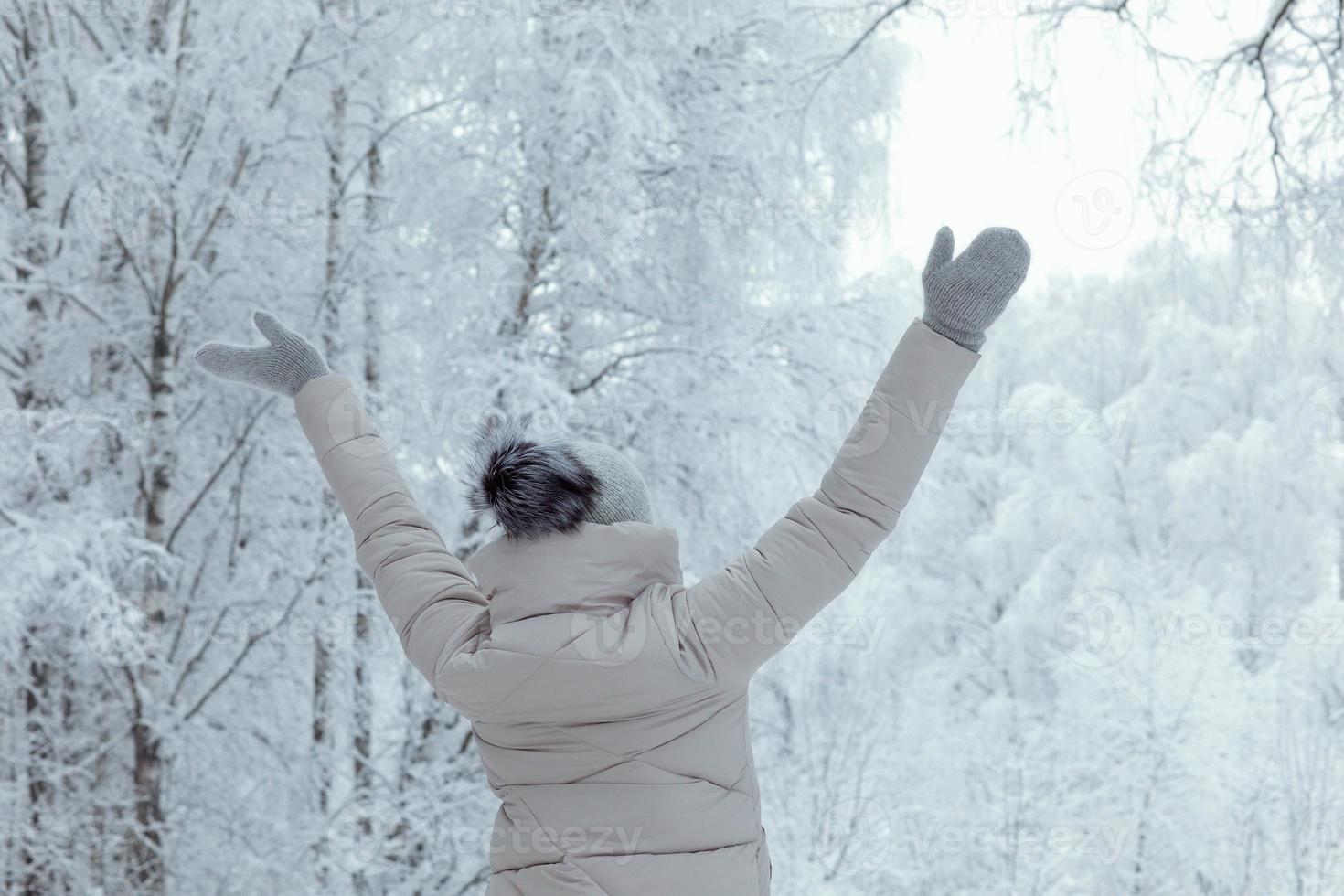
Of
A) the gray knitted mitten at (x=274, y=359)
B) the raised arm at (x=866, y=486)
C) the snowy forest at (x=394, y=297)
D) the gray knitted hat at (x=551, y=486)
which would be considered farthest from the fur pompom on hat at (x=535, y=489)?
the snowy forest at (x=394, y=297)

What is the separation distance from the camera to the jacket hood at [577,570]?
94 cm

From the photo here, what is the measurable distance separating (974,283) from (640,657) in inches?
15.8

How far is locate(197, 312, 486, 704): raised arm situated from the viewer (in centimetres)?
100

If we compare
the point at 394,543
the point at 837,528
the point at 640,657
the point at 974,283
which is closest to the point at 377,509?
the point at 394,543

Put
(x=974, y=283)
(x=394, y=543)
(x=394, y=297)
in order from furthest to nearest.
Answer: (x=394, y=297) < (x=394, y=543) < (x=974, y=283)

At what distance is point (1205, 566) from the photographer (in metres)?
9.49

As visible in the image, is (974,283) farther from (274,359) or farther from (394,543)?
(274,359)

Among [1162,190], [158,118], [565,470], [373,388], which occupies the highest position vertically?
[158,118]

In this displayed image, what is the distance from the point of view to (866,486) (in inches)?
35.0

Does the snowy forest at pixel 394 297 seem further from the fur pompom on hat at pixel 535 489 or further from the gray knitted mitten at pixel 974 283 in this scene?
the fur pompom on hat at pixel 535 489

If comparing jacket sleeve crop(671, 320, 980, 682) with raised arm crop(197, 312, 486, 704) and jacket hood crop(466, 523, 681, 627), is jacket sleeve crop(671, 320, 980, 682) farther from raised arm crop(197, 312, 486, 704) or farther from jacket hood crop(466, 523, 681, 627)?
raised arm crop(197, 312, 486, 704)

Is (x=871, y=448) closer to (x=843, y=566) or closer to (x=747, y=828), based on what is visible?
(x=843, y=566)

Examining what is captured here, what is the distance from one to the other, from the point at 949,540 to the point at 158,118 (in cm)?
827

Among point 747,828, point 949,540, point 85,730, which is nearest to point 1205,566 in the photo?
point 949,540
